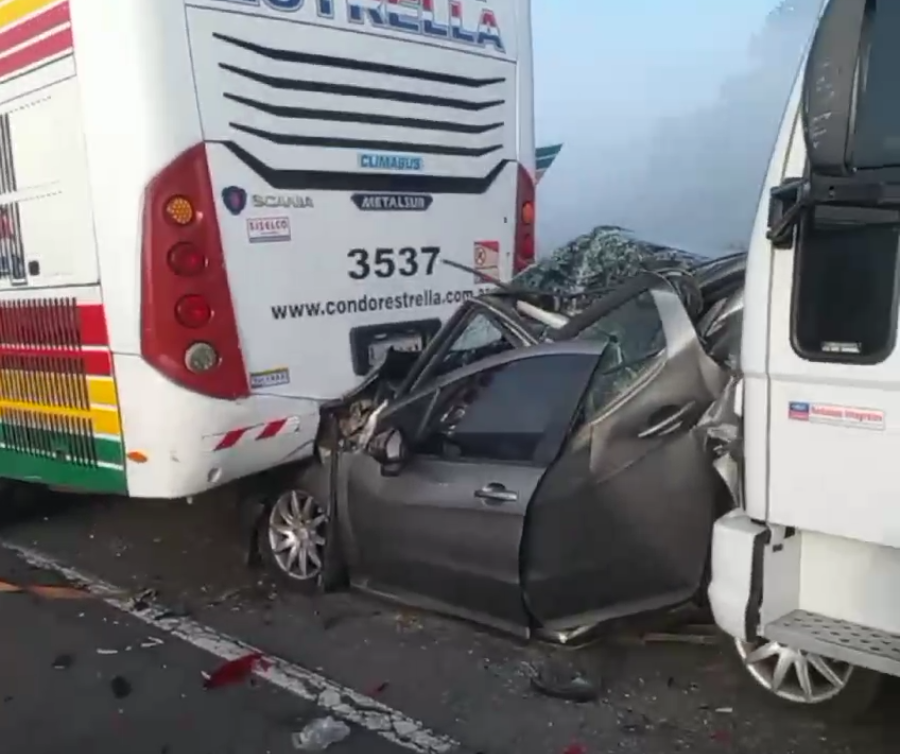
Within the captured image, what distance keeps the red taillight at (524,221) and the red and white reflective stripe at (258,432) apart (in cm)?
198

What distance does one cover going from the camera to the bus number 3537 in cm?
573

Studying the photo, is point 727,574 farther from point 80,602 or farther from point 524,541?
point 80,602

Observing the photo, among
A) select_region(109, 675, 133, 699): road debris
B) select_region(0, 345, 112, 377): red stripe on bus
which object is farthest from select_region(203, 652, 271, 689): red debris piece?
select_region(0, 345, 112, 377): red stripe on bus

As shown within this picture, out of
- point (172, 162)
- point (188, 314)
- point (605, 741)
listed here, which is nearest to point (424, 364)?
point (188, 314)

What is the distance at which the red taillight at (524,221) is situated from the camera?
22.0 ft

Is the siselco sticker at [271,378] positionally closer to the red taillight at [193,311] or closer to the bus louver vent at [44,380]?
the red taillight at [193,311]

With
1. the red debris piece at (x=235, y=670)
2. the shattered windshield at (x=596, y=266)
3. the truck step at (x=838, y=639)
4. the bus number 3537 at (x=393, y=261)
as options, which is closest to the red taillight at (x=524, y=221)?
the bus number 3537 at (x=393, y=261)

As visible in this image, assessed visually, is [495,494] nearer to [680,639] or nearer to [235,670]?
[680,639]

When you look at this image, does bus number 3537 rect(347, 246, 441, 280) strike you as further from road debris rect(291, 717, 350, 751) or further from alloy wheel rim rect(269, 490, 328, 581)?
road debris rect(291, 717, 350, 751)

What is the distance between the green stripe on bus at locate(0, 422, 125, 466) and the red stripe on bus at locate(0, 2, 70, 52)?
1973mm

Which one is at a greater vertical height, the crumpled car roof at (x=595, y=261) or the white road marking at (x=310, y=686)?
the crumpled car roof at (x=595, y=261)

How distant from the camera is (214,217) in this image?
504 cm

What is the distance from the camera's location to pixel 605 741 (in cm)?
398

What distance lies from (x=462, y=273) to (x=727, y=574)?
309 cm
